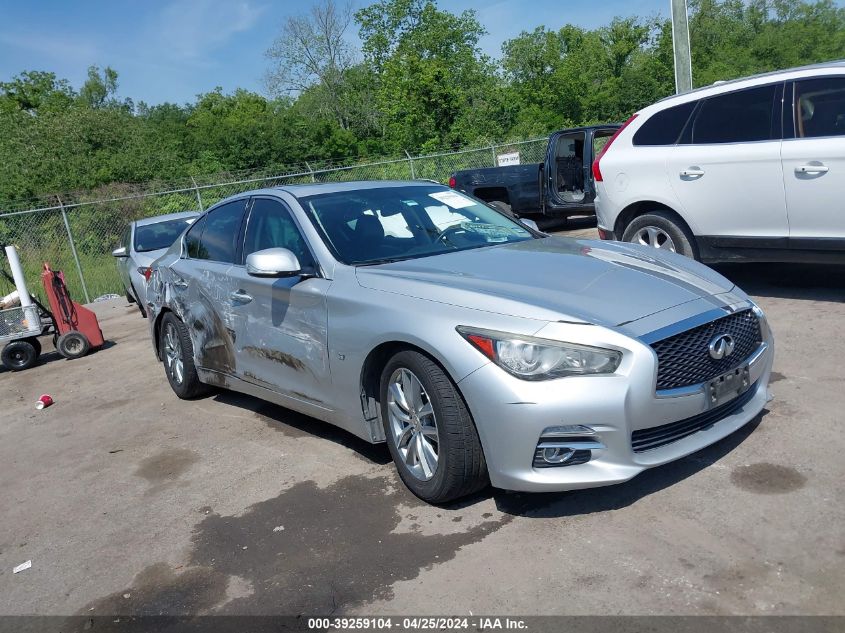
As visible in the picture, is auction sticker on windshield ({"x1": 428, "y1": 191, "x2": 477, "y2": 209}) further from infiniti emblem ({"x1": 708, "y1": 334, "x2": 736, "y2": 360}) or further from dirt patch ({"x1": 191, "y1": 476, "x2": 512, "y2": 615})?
infiniti emblem ({"x1": 708, "y1": 334, "x2": 736, "y2": 360})

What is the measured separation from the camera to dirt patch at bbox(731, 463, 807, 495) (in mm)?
3531

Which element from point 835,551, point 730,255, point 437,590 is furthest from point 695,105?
point 437,590

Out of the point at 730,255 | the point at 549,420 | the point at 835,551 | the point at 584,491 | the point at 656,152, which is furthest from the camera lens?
the point at 656,152

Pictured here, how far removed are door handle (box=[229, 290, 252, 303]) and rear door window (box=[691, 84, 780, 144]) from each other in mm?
4380

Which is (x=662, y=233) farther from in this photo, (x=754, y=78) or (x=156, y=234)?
(x=156, y=234)

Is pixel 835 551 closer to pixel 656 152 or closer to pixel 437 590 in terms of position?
pixel 437 590

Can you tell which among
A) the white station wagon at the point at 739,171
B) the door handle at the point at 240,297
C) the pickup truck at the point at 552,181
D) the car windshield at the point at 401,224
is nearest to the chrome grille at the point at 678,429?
the car windshield at the point at 401,224

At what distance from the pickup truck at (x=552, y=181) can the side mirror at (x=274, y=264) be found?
756 cm

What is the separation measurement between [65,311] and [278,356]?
5.88 metres

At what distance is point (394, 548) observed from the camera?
3.49 metres

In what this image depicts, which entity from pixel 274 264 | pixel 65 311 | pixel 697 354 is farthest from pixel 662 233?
pixel 65 311

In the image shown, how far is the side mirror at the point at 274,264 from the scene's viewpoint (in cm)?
434

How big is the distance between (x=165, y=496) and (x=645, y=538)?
2788 millimetres

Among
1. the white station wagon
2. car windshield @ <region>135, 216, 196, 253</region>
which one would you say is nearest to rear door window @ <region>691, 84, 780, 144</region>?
the white station wagon
